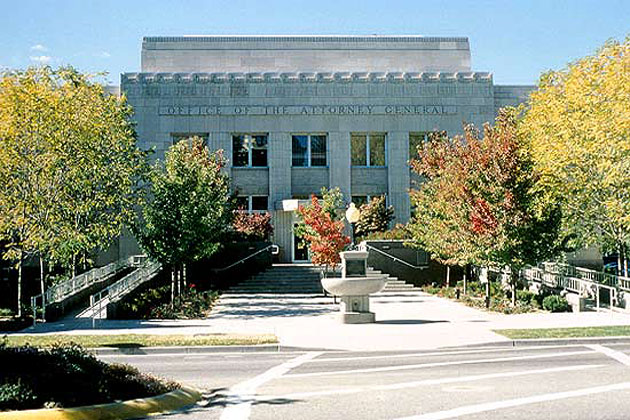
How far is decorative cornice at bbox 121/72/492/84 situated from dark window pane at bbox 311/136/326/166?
3543 mm

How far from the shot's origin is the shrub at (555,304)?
25.3 m

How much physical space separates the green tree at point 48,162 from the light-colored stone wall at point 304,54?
750 inches

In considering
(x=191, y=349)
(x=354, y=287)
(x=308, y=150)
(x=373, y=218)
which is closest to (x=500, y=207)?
(x=354, y=287)

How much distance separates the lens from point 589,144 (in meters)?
26.2

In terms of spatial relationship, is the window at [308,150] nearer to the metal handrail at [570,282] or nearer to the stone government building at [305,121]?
the stone government building at [305,121]

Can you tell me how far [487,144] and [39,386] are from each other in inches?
809

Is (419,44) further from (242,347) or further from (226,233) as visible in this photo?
(242,347)

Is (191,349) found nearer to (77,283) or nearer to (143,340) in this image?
(143,340)

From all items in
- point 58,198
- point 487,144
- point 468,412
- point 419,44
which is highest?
point 419,44

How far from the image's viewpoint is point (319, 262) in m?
31.4

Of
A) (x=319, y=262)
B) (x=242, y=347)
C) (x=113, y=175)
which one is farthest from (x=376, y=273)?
(x=242, y=347)

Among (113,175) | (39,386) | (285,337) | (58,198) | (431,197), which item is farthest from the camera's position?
(431,197)

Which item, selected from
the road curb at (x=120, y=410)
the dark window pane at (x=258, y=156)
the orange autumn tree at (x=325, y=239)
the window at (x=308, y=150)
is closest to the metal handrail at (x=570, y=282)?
the orange autumn tree at (x=325, y=239)

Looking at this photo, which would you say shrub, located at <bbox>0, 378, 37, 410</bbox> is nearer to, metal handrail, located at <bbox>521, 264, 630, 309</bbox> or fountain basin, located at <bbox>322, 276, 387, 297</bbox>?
fountain basin, located at <bbox>322, 276, 387, 297</bbox>
